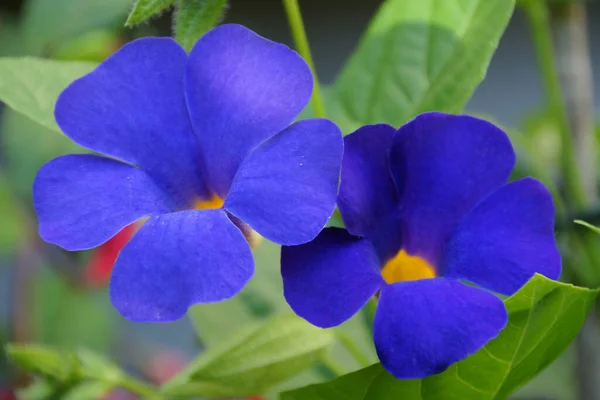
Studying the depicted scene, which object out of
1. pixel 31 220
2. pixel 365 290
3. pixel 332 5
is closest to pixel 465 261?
pixel 365 290

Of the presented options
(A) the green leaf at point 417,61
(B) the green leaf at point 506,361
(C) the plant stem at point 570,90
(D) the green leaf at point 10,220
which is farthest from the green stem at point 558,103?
(D) the green leaf at point 10,220

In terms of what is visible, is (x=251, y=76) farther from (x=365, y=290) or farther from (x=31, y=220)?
(x=31, y=220)

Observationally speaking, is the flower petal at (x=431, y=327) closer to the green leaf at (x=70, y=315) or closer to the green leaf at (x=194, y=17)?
the green leaf at (x=194, y=17)

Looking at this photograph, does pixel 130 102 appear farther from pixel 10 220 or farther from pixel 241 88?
pixel 10 220

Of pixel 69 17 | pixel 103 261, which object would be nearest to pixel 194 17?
pixel 69 17

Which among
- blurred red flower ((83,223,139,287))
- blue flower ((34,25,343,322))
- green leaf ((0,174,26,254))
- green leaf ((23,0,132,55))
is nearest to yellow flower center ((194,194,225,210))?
blue flower ((34,25,343,322))

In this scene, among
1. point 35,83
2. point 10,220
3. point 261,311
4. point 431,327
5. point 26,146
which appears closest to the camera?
point 431,327
